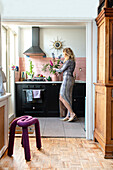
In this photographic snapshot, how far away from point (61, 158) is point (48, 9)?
235cm

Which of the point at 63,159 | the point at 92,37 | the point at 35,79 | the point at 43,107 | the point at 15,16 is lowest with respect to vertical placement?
the point at 63,159

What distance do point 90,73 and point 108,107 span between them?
84 cm

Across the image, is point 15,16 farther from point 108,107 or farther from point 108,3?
point 108,107

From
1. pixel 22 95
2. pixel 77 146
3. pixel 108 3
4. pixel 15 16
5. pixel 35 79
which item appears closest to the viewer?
pixel 108 3

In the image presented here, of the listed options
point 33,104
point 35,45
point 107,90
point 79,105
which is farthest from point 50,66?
point 107,90

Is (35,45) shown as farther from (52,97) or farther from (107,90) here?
(107,90)

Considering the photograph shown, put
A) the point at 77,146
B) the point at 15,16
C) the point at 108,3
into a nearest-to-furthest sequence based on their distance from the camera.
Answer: the point at 108,3, the point at 77,146, the point at 15,16

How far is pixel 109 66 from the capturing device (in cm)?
263

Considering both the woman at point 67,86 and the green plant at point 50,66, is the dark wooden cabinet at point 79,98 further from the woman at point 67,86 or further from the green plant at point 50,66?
the green plant at point 50,66

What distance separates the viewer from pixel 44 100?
511 centimetres

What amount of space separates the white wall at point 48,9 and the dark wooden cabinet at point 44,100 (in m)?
2.22

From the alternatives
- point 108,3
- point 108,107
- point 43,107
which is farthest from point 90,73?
point 43,107

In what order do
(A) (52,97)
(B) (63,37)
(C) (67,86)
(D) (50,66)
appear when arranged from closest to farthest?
(C) (67,86) < (A) (52,97) < (D) (50,66) < (B) (63,37)

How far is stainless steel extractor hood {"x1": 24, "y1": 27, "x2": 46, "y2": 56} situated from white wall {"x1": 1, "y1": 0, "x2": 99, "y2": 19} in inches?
91.5
